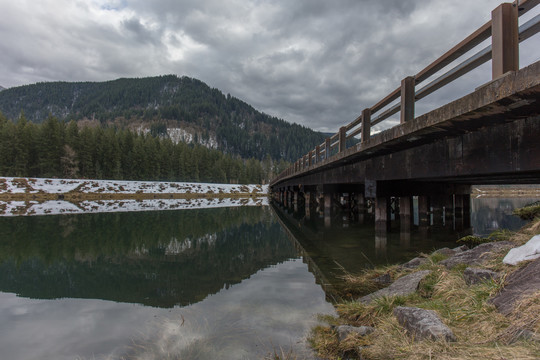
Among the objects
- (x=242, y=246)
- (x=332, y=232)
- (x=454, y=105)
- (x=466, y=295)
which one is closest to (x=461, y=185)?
(x=332, y=232)

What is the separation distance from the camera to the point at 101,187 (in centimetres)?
6888

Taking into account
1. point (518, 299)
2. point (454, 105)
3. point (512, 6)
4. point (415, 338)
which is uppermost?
point (512, 6)

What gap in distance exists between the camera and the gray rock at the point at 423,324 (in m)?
3.15

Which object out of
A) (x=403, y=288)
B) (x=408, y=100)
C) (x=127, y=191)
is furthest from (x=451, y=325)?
(x=127, y=191)

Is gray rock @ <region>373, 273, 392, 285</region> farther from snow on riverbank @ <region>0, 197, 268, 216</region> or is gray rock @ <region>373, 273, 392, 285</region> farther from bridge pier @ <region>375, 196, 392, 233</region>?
snow on riverbank @ <region>0, 197, 268, 216</region>

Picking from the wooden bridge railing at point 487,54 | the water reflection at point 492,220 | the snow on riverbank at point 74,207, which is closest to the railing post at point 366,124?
the wooden bridge railing at point 487,54

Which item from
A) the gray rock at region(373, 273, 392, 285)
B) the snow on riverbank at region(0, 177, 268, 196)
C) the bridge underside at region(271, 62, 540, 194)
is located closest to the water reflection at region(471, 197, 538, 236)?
the bridge underside at region(271, 62, 540, 194)

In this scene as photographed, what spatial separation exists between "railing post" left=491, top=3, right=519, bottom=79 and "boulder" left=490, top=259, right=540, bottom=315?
294cm

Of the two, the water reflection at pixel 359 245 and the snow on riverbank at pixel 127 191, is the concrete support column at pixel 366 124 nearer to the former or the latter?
the water reflection at pixel 359 245

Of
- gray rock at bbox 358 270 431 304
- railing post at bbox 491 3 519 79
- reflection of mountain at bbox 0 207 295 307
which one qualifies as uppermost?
railing post at bbox 491 3 519 79

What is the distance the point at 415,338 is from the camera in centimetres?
338

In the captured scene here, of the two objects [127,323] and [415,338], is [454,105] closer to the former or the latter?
[415,338]

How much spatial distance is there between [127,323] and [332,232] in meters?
12.1

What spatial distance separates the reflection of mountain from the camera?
23.7 feet
